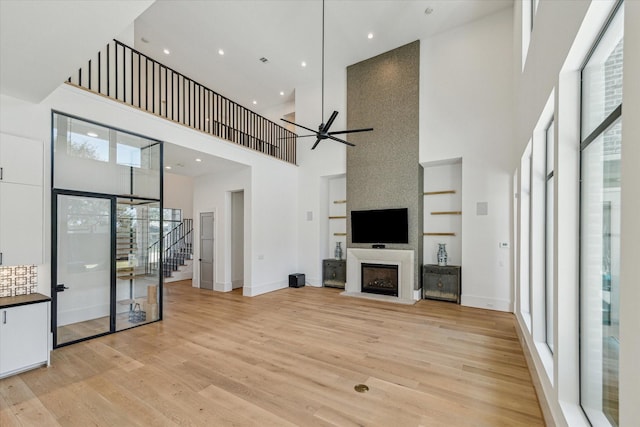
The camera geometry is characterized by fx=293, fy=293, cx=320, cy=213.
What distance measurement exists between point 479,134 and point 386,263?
3424mm

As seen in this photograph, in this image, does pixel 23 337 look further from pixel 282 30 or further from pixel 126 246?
pixel 282 30

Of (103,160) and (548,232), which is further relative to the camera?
(103,160)

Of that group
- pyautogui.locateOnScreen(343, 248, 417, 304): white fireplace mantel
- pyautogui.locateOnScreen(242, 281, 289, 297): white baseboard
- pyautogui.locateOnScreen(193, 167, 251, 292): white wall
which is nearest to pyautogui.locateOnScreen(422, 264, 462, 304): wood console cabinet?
pyautogui.locateOnScreen(343, 248, 417, 304): white fireplace mantel

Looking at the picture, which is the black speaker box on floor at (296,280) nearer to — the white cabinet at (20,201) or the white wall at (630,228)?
the white cabinet at (20,201)

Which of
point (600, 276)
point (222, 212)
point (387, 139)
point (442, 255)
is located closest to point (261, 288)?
point (222, 212)

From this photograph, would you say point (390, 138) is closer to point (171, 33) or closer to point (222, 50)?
point (222, 50)

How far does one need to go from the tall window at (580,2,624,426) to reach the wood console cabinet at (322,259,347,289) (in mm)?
6044

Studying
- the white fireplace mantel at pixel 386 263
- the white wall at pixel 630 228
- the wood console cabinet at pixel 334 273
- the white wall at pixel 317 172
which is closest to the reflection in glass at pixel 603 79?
the white wall at pixel 630 228

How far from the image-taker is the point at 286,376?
3.16 m

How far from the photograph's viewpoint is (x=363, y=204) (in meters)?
7.32

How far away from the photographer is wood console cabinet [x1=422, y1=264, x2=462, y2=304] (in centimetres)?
623

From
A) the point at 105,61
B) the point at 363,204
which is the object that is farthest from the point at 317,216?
the point at 105,61

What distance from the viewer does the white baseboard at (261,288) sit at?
6.98 m

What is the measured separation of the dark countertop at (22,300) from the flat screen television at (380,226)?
5.72 metres
